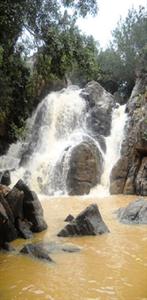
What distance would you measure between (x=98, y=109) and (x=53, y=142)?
408 cm

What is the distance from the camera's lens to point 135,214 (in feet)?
42.2

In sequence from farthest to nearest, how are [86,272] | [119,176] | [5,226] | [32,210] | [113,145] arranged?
[113,145]
[119,176]
[32,210]
[5,226]
[86,272]

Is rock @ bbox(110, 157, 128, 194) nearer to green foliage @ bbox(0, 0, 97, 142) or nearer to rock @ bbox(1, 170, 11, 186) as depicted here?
rock @ bbox(1, 170, 11, 186)

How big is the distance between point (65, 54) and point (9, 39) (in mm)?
1317

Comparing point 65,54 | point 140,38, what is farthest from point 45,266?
point 140,38

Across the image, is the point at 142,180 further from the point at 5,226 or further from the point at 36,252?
the point at 36,252

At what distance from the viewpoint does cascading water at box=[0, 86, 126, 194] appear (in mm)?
23141

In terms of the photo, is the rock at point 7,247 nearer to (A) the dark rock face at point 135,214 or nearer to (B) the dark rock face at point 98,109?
(A) the dark rock face at point 135,214

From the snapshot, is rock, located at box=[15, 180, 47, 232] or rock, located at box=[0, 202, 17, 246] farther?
rock, located at box=[15, 180, 47, 232]

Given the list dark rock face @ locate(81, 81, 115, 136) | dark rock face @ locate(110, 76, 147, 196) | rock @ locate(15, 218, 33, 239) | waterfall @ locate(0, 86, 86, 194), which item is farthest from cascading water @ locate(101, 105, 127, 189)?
rock @ locate(15, 218, 33, 239)

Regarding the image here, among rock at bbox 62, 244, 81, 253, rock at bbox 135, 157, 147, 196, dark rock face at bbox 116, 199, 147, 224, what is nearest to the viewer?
rock at bbox 62, 244, 81, 253

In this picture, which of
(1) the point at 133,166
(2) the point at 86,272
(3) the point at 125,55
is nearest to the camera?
(2) the point at 86,272

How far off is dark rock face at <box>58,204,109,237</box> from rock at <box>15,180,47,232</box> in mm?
941

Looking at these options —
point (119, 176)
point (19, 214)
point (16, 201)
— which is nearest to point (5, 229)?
point (19, 214)
